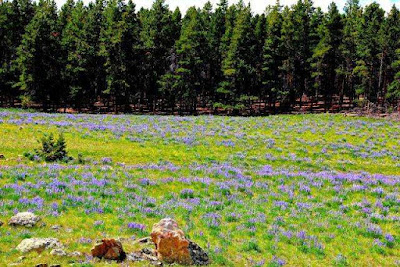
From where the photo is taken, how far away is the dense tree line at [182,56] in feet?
213

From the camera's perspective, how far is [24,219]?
10023mm

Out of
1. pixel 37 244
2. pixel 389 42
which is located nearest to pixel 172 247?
pixel 37 244

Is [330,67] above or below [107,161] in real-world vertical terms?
above

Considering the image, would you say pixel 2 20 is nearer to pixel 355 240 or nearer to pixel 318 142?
pixel 318 142

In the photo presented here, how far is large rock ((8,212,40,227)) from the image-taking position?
32.4 feet

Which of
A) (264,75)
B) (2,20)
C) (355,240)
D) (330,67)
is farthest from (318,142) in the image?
(2,20)

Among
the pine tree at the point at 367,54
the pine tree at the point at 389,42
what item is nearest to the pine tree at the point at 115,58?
the pine tree at the point at 367,54

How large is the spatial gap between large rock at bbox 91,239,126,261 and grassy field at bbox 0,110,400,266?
26cm

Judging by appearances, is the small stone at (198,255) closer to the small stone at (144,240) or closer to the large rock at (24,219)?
the small stone at (144,240)

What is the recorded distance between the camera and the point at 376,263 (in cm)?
980

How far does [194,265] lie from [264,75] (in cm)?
6704

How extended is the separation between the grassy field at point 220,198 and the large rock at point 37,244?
0.22m

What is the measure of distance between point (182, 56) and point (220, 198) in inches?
2378

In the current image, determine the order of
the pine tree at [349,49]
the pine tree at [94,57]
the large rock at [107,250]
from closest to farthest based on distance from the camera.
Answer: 1. the large rock at [107,250]
2. the pine tree at [94,57]
3. the pine tree at [349,49]
